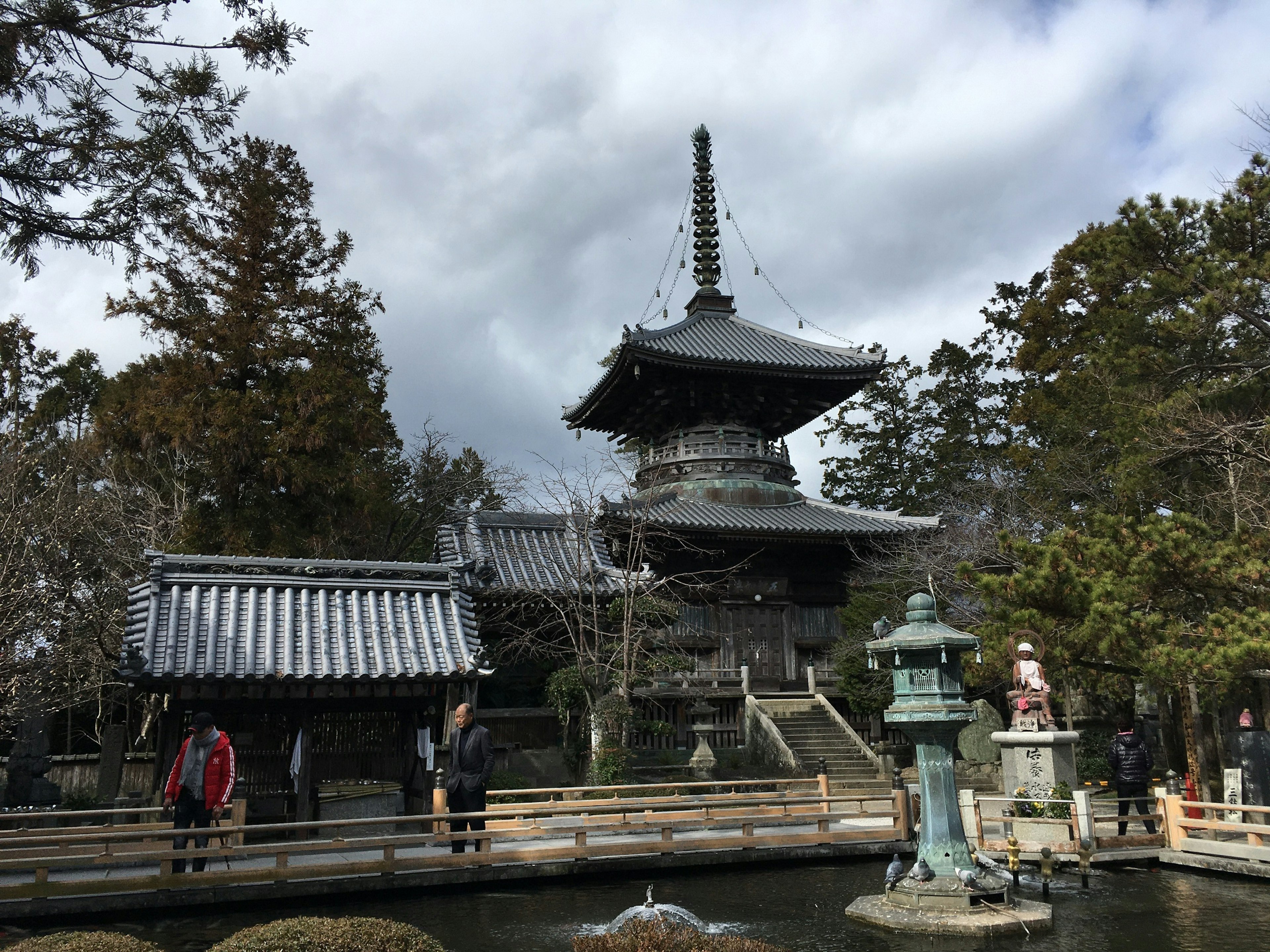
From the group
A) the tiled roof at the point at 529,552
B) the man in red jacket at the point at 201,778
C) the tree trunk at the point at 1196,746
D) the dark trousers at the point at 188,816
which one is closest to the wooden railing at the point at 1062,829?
the tree trunk at the point at 1196,746

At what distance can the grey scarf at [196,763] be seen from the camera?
37.2 feet

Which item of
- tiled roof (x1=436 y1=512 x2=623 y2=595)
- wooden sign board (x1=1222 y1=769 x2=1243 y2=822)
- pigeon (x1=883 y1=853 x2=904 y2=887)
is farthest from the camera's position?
tiled roof (x1=436 y1=512 x2=623 y2=595)

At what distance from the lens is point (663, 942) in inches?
230

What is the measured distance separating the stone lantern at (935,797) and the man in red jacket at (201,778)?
24.7 ft

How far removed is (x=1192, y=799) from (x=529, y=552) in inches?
576

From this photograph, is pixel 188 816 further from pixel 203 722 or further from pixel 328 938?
pixel 328 938

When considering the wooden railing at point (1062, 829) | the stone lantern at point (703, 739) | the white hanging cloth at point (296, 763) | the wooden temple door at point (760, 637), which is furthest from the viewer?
the wooden temple door at point (760, 637)

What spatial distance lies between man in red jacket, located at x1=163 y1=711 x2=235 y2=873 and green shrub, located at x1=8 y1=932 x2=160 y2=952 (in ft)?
21.6

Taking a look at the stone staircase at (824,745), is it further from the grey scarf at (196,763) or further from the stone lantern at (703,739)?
the grey scarf at (196,763)

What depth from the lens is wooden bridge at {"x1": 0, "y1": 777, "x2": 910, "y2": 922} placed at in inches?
405

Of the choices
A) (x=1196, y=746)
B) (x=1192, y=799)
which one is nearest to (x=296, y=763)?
(x=1192, y=799)

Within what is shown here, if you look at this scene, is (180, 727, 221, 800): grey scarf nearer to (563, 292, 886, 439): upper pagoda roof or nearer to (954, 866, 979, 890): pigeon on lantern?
(954, 866, 979, 890): pigeon on lantern

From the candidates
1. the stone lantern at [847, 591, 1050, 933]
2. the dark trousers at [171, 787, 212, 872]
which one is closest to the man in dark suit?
the dark trousers at [171, 787, 212, 872]

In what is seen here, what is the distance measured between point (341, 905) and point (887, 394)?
110ft
